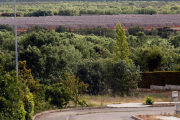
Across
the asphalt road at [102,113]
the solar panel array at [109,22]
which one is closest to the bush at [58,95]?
the asphalt road at [102,113]

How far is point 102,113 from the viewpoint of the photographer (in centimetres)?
2445

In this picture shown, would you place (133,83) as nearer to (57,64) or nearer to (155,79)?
(155,79)

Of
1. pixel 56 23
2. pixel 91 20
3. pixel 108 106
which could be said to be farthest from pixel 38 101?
pixel 91 20

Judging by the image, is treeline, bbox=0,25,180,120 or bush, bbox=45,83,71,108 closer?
treeline, bbox=0,25,180,120

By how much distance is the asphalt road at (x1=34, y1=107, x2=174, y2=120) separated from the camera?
72.9 feet

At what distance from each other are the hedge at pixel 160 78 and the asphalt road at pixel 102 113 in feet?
52.7

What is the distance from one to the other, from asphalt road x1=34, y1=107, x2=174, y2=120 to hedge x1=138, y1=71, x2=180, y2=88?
52.7 feet

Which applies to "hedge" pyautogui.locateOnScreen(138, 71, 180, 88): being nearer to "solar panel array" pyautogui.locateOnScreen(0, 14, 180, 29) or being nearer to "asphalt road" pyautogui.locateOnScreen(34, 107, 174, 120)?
"asphalt road" pyautogui.locateOnScreen(34, 107, 174, 120)

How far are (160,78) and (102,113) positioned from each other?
786 inches

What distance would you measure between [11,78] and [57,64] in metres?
25.7

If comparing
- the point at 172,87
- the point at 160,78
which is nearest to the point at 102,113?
the point at 172,87

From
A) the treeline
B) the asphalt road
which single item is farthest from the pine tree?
the asphalt road

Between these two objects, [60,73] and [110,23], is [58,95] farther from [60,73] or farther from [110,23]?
[110,23]

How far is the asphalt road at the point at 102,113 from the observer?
22219 mm
